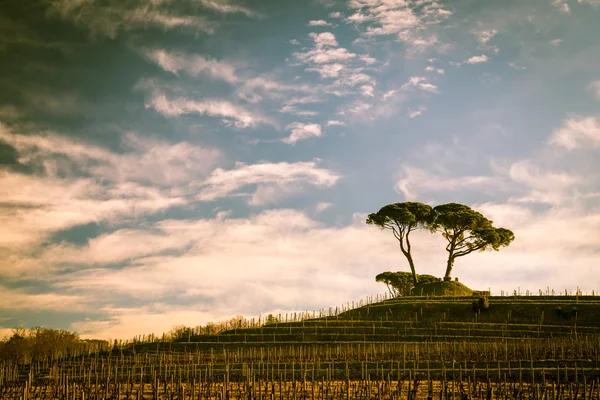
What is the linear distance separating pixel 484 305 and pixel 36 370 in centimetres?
3106

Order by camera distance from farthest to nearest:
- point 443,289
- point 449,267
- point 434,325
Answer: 1. point 449,267
2. point 443,289
3. point 434,325

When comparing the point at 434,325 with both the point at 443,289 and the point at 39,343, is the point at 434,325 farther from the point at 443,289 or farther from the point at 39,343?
the point at 39,343

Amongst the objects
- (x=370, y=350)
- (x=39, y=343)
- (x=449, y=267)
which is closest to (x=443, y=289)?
(x=449, y=267)

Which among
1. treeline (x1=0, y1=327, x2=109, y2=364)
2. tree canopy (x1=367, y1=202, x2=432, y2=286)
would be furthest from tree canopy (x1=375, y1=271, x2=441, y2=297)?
treeline (x1=0, y1=327, x2=109, y2=364)

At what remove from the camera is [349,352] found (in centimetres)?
3322

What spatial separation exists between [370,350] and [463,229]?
3568cm

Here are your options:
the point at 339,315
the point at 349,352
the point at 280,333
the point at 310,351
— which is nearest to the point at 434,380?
the point at 349,352

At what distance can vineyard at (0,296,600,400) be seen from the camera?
24.7 m

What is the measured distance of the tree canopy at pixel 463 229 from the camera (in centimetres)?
6456

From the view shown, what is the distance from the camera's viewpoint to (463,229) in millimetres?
65562

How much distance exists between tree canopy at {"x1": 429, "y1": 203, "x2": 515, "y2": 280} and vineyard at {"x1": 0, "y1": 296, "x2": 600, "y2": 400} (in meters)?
16.0

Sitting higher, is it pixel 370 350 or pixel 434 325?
pixel 434 325

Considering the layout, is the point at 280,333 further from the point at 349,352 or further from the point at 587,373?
the point at 587,373

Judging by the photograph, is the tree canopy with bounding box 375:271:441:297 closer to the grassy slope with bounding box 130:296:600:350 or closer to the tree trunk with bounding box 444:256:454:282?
the tree trunk with bounding box 444:256:454:282
